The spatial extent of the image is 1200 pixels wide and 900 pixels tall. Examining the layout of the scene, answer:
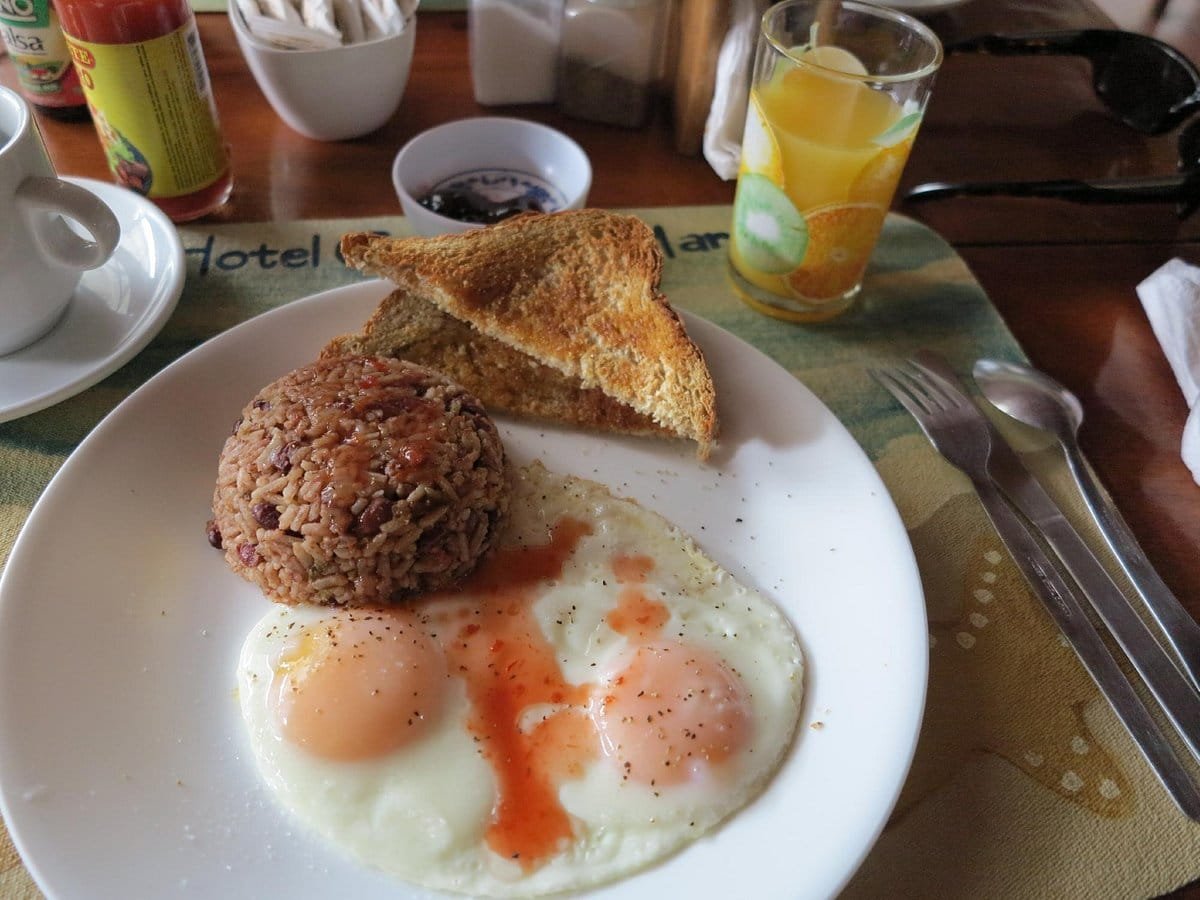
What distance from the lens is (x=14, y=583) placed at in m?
1.32

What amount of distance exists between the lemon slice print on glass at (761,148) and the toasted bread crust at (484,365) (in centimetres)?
62

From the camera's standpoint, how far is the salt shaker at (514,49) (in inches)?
98.7

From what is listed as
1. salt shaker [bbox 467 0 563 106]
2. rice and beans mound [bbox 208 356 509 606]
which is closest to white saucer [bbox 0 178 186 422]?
rice and beans mound [bbox 208 356 509 606]

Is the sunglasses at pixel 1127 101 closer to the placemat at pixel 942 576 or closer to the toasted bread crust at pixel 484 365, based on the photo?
the placemat at pixel 942 576

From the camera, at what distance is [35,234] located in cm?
172

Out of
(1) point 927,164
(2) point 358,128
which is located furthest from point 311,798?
(1) point 927,164

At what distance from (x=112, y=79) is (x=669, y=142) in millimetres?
1484

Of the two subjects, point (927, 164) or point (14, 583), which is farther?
point (927, 164)

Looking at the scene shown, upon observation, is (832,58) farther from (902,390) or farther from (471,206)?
(471,206)

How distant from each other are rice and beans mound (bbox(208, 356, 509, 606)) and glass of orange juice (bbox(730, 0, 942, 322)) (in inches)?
35.0

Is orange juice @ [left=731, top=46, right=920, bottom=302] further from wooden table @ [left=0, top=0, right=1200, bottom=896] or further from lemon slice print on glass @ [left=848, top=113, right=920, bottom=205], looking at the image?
wooden table @ [left=0, top=0, right=1200, bottom=896]

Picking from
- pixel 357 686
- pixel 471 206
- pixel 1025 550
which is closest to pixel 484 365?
pixel 471 206

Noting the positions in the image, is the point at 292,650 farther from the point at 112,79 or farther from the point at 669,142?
the point at 669,142

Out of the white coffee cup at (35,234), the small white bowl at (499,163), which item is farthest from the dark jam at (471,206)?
the white coffee cup at (35,234)
